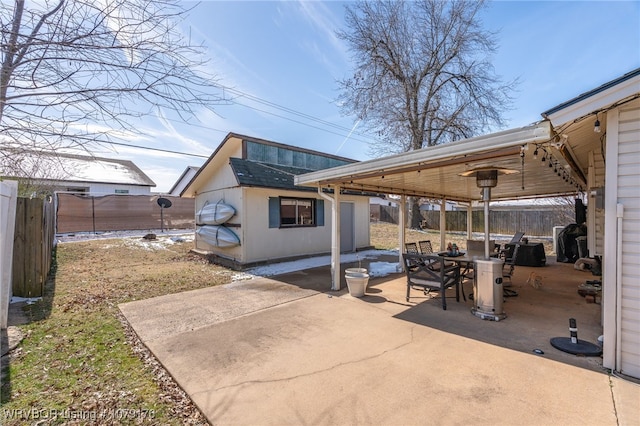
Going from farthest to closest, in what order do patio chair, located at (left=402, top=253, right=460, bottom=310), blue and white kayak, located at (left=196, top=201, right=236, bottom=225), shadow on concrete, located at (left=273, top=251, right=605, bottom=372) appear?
1. blue and white kayak, located at (left=196, top=201, right=236, bottom=225)
2. patio chair, located at (left=402, top=253, right=460, bottom=310)
3. shadow on concrete, located at (left=273, top=251, right=605, bottom=372)

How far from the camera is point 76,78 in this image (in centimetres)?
221

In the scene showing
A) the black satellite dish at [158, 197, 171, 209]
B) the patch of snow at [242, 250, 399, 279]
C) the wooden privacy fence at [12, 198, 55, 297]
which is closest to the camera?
the wooden privacy fence at [12, 198, 55, 297]

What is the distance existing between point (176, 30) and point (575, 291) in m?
8.24

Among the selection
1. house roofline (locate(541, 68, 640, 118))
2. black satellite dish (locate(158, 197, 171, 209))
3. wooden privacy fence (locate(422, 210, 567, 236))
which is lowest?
wooden privacy fence (locate(422, 210, 567, 236))

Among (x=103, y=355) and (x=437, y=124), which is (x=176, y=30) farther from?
(x=437, y=124)

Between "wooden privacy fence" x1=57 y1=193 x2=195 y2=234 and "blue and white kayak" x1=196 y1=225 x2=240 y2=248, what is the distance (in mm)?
8990

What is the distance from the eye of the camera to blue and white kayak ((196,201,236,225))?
365 inches

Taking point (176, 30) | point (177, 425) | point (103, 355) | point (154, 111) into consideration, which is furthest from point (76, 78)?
point (103, 355)

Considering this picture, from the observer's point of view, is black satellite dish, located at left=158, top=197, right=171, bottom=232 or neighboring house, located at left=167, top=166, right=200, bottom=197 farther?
neighboring house, located at left=167, top=166, right=200, bottom=197

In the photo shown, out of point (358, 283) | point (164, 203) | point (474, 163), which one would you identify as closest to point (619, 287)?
point (474, 163)

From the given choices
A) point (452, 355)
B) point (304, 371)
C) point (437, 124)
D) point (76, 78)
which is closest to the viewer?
point (76, 78)

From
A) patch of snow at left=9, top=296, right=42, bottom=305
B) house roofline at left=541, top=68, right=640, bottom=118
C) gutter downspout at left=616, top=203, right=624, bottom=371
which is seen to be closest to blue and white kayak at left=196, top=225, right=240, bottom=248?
patch of snow at left=9, top=296, right=42, bottom=305

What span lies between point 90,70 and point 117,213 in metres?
16.8

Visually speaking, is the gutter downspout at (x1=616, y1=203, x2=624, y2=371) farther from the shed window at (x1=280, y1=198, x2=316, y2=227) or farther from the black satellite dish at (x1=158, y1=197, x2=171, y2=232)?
the black satellite dish at (x1=158, y1=197, x2=171, y2=232)
